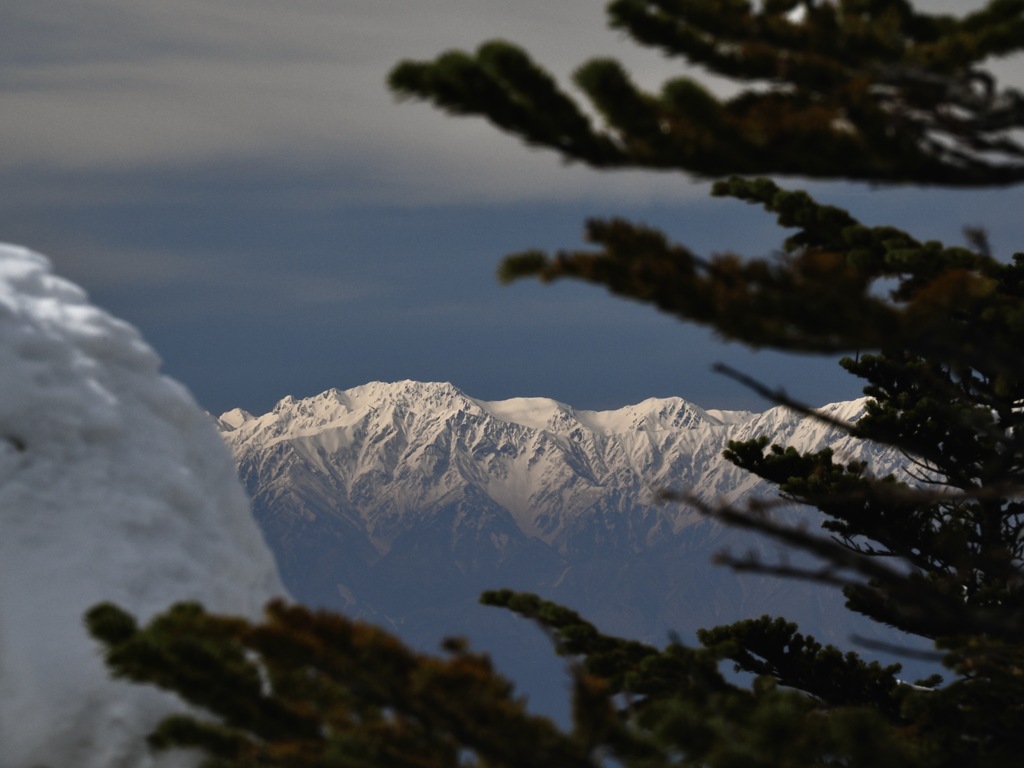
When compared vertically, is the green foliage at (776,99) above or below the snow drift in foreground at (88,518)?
above

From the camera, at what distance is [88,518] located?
22.3 feet

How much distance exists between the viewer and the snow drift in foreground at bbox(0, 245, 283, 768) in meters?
6.34

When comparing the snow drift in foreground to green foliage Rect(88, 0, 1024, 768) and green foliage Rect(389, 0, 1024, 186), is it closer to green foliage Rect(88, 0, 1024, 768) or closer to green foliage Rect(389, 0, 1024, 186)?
green foliage Rect(88, 0, 1024, 768)

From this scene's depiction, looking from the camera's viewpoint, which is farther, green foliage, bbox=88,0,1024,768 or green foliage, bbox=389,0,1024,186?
green foliage, bbox=389,0,1024,186

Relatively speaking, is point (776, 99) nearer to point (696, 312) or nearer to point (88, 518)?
point (696, 312)

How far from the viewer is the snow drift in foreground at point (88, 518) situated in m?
6.34

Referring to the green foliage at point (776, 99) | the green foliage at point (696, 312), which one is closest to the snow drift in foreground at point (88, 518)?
the green foliage at point (696, 312)

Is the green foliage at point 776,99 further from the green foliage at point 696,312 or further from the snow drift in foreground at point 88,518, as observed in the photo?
the snow drift in foreground at point 88,518

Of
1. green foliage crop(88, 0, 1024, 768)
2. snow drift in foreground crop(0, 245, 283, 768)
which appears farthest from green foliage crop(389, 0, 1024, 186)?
snow drift in foreground crop(0, 245, 283, 768)

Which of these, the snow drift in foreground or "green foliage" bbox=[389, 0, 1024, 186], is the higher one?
"green foliage" bbox=[389, 0, 1024, 186]

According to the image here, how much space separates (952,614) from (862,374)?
14757 mm

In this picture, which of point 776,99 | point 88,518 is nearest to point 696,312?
point 776,99

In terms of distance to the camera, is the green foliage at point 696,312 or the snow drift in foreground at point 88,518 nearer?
the green foliage at point 696,312

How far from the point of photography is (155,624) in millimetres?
5633
